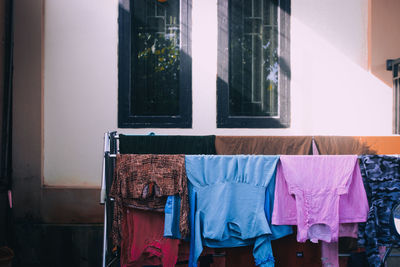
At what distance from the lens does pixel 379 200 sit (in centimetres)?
313

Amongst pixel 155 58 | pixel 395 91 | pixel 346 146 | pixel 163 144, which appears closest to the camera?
pixel 163 144

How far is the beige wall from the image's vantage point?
4.81m

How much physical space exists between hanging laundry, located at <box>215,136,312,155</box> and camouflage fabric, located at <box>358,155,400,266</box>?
2.54 ft

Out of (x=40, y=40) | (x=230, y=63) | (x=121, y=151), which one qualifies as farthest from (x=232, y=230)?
(x=40, y=40)

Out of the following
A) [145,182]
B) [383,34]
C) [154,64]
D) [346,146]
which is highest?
[383,34]

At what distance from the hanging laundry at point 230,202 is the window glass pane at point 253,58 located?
1.85 meters

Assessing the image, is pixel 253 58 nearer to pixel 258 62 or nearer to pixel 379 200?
pixel 258 62

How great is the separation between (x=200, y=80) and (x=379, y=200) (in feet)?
9.02

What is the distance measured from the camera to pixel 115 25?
4.77 meters

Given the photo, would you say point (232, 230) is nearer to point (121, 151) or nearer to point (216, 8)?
point (121, 151)

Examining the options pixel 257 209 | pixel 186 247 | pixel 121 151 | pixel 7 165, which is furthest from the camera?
pixel 7 165

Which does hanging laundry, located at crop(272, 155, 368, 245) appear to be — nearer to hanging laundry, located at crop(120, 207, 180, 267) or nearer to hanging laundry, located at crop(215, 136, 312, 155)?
hanging laundry, located at crop(215, 136, 312, 155)

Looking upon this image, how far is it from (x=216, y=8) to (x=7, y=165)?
144 inches

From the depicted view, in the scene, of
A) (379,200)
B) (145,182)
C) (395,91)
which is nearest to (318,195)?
(379,200)
